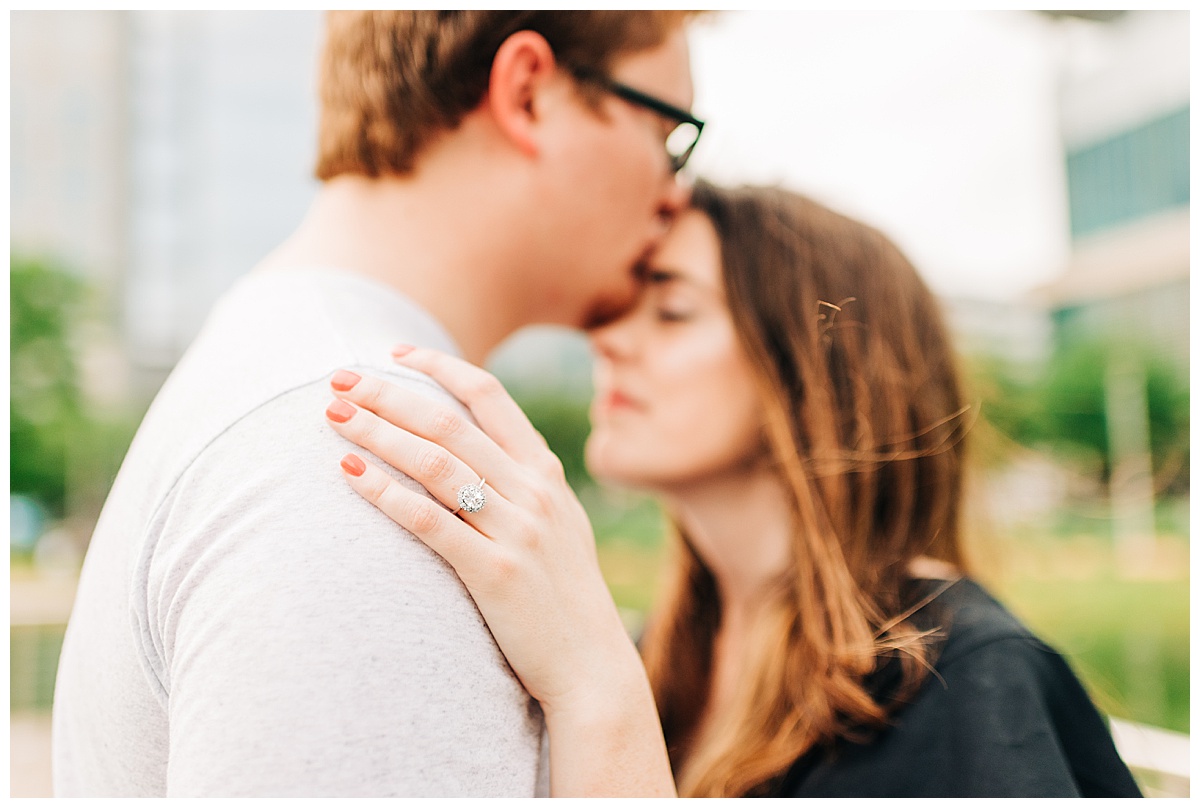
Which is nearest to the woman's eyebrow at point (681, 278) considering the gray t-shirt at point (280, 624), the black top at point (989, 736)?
the black top at point (989, 736)

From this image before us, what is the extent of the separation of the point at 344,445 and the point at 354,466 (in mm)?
36

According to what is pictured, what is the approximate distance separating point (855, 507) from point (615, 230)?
752 mm

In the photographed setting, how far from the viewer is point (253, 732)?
0.61 metres

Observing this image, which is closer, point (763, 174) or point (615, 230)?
point (615, 230)

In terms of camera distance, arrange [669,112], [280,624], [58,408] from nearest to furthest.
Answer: [280,624]
[669,112]
[58,408]

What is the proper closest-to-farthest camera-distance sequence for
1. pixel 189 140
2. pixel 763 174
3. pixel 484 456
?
pixel 484 456
pixel 763 174
pixel 189 140

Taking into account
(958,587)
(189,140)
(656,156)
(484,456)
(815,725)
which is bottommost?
(815,725)

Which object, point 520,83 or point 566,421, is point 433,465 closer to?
point 520,83

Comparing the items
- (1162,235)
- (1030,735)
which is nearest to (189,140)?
(1030,735)

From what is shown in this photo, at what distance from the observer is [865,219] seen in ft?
5.88

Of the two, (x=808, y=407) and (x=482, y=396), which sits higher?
(x=482, y=396)

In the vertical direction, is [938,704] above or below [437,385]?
below

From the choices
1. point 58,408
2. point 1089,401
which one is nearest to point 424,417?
point 58,408

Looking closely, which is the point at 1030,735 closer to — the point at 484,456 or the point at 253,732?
the point at 484,456
